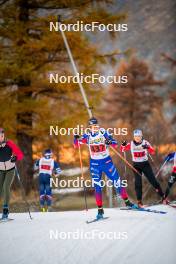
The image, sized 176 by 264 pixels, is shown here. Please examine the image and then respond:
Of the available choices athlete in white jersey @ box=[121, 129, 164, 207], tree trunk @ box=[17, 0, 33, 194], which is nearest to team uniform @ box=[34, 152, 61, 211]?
athlete in white jersey @ box=[121, 129, 164, 207]

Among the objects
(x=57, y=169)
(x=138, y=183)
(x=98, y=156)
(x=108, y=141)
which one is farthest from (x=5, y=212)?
(x=57, y=169)

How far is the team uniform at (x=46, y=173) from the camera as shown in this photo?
12.0 m

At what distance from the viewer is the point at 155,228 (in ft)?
23.4

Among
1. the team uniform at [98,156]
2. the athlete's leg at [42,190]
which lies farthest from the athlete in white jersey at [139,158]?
the athlete's leg at [42,190]

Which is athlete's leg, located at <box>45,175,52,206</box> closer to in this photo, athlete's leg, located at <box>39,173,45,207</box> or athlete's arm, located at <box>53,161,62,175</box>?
athlete's leg, located at <box>39,173,45,207</box>

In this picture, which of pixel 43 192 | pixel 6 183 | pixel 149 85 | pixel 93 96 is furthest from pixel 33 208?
pixel 149 85

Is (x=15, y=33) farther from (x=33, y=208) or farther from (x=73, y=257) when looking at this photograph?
(x=73, y=257)

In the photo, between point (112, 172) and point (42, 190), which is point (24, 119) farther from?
point (112, 172)

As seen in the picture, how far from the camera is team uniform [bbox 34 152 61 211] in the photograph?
39.2 feet

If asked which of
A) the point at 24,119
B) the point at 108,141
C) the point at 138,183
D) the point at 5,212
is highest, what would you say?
the point at 24,119

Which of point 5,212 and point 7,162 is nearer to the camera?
point 7,162

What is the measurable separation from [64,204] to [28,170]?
1.83m

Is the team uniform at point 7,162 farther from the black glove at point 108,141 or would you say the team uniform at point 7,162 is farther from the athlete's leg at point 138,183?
the athlete's leg at point 138,183

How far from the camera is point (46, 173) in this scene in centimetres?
1206
